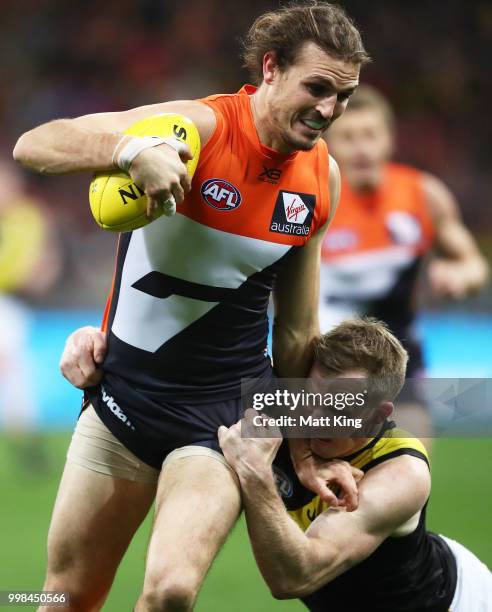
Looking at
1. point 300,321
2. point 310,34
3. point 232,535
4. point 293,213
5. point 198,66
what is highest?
point 198,66

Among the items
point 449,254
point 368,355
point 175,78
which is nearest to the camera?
point 368,355

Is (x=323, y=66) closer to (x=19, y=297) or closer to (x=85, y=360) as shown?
(x=85, y=360)

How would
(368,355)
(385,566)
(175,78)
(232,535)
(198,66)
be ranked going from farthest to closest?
1. (198,66)
2. (175,78)
3. (232,535)
4. (385,566)
5. (368,355)

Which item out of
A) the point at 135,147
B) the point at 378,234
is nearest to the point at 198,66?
the point at 378,234

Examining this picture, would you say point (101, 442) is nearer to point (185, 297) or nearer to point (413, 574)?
point (185, 297)

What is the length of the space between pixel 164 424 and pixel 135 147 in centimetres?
97

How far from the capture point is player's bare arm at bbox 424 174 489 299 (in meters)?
5.57

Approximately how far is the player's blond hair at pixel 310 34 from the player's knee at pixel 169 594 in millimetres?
1612

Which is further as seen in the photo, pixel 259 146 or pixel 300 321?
pixel 300 321

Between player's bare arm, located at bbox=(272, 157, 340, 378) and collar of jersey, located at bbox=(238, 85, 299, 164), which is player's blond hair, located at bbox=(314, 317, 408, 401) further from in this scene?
collar of jersey, located at bbox=(238, 85, 299, 164)

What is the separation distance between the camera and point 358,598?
11.8 ft

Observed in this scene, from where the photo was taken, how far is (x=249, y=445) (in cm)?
321

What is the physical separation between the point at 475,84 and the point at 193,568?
11.4m

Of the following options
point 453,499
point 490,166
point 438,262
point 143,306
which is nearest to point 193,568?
point 143,306
